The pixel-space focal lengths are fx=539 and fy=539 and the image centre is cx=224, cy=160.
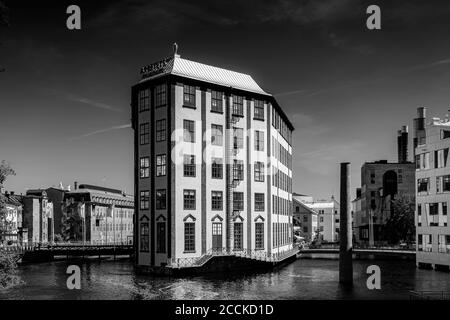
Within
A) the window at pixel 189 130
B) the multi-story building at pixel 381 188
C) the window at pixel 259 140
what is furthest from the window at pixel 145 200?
the multi-story building at pixel 381 188

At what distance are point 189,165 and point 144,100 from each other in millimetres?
9618

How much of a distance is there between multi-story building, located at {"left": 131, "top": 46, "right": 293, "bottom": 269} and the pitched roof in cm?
15

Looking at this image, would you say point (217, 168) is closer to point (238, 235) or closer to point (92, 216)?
point (238, 235)

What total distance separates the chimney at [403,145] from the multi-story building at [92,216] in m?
68.7

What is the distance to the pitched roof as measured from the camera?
201ft

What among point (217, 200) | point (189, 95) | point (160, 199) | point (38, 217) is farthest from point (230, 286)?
point (38, 217)

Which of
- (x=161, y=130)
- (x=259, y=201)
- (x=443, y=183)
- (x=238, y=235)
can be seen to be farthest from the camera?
(x=443, y=183)

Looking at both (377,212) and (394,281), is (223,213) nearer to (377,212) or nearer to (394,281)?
(394,281)

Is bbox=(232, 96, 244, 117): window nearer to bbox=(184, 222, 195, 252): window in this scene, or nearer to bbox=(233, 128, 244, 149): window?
bbox=(233, 128, 244, 149): window

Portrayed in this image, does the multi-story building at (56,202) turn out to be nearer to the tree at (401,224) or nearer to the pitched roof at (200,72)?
the tree at (401,224)

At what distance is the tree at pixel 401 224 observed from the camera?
10262 cm

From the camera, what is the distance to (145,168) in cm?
6166

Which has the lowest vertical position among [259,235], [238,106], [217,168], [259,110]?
[259,235]

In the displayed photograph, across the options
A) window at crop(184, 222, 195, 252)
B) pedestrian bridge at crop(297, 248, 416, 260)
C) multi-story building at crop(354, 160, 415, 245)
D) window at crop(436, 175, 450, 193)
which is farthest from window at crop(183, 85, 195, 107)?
multi-story building at crop(354, 160, 415, 245)
